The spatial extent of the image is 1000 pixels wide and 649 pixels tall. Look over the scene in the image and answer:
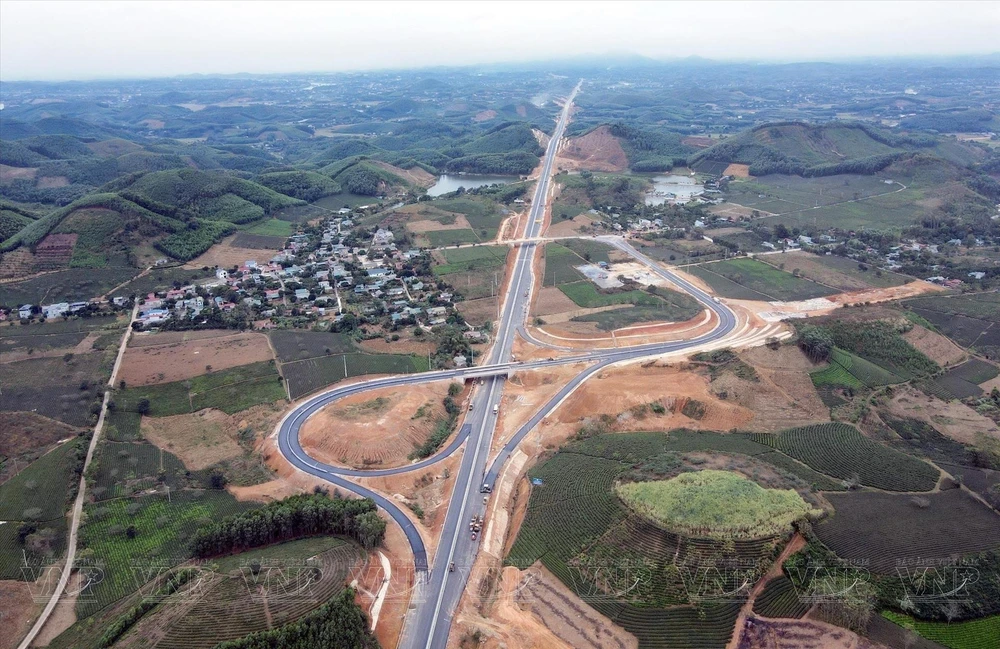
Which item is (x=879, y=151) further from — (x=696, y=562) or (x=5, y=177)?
(x=5, y=177)

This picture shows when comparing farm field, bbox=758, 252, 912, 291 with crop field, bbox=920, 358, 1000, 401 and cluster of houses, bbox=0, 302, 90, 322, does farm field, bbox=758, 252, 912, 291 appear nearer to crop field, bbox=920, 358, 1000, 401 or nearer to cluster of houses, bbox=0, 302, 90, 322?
crop field, bbox=920, 358, 1000, 401

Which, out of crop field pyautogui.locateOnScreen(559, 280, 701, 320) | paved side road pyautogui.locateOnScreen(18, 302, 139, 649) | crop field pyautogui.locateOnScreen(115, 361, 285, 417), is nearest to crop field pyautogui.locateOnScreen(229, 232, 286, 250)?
paved side road pyautogui.locateOnScreen(18, 302, 139, 649)

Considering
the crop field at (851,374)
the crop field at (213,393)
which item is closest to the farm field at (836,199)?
the crop field at (851,374)

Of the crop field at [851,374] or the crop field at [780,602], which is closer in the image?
the crop field at [780,602]

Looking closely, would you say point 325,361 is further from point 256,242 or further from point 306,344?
point 256,242

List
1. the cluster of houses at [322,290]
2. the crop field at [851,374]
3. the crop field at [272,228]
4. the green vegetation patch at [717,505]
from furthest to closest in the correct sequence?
the crop field at [272,228] < the cluster of houses at [322,290] < the crop field at [851,374] < the green vegetation patch at [717,505]

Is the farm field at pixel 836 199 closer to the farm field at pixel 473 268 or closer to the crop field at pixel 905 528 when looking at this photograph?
the farm field at pixel 473 268
